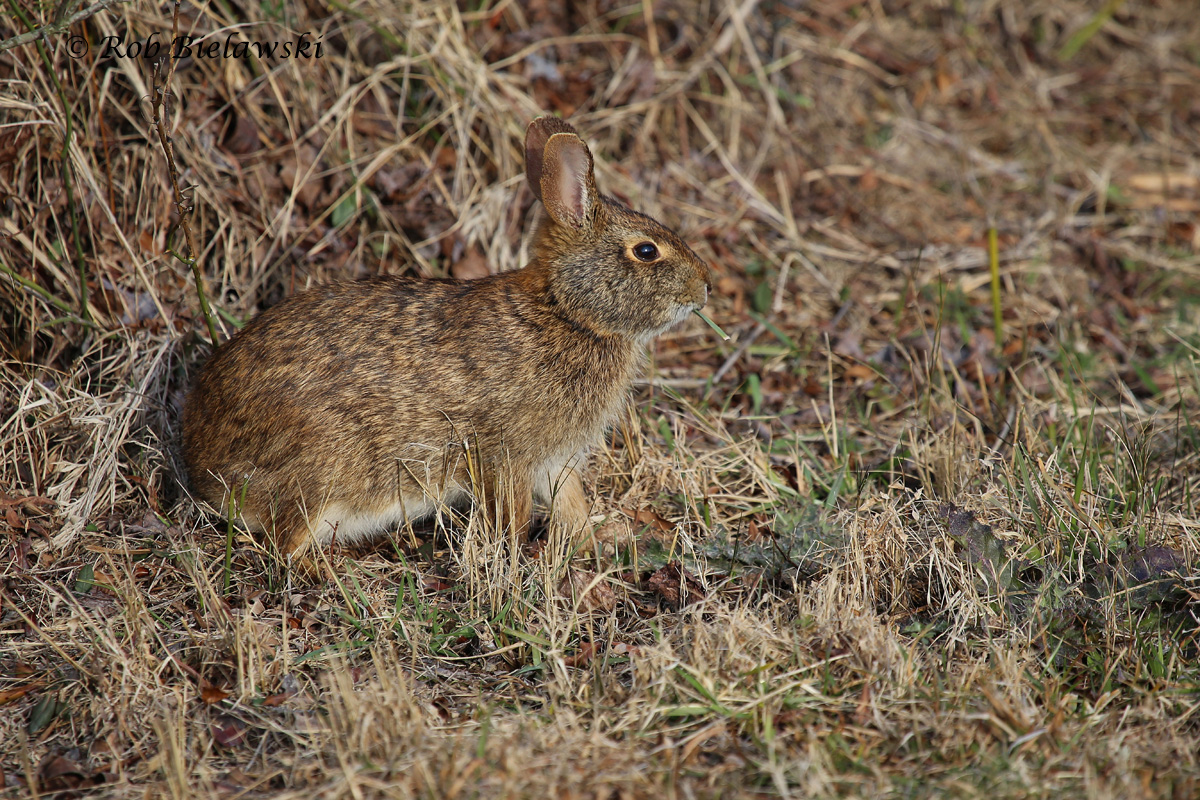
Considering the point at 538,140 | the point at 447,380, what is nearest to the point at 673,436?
the point at 447,380

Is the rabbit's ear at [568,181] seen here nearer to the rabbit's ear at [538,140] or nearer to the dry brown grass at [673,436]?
the rabbit's ear at [538,140]

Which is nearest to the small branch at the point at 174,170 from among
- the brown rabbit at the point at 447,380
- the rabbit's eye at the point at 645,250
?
the brown rabbit at the point at 447,380

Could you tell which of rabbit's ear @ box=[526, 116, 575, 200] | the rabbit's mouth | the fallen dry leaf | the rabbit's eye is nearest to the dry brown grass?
the fallen dry leaf

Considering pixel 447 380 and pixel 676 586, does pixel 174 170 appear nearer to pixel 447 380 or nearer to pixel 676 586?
pixel 447 380

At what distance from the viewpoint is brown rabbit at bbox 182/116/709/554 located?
4.22 meters

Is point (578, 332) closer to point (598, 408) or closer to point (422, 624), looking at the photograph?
point (598, 408)

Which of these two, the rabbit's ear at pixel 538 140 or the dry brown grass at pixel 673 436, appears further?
the rabbit's ear at pixel 538 140

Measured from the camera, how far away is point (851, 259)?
257 inches

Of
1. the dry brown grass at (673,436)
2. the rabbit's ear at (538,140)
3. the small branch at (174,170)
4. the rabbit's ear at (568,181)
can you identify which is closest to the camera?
the dry brown grass at (673,436)

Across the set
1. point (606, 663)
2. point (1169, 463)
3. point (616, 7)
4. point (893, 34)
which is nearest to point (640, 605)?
point (606, 663)

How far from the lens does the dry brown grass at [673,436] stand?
129 inches

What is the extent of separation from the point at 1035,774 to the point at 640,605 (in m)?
1.61

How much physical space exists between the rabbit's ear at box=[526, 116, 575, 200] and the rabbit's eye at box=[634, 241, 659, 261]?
493 mm

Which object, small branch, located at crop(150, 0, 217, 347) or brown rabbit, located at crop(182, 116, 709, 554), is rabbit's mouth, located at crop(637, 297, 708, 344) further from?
small branch, located at crop(150, 0, 217, 347)
